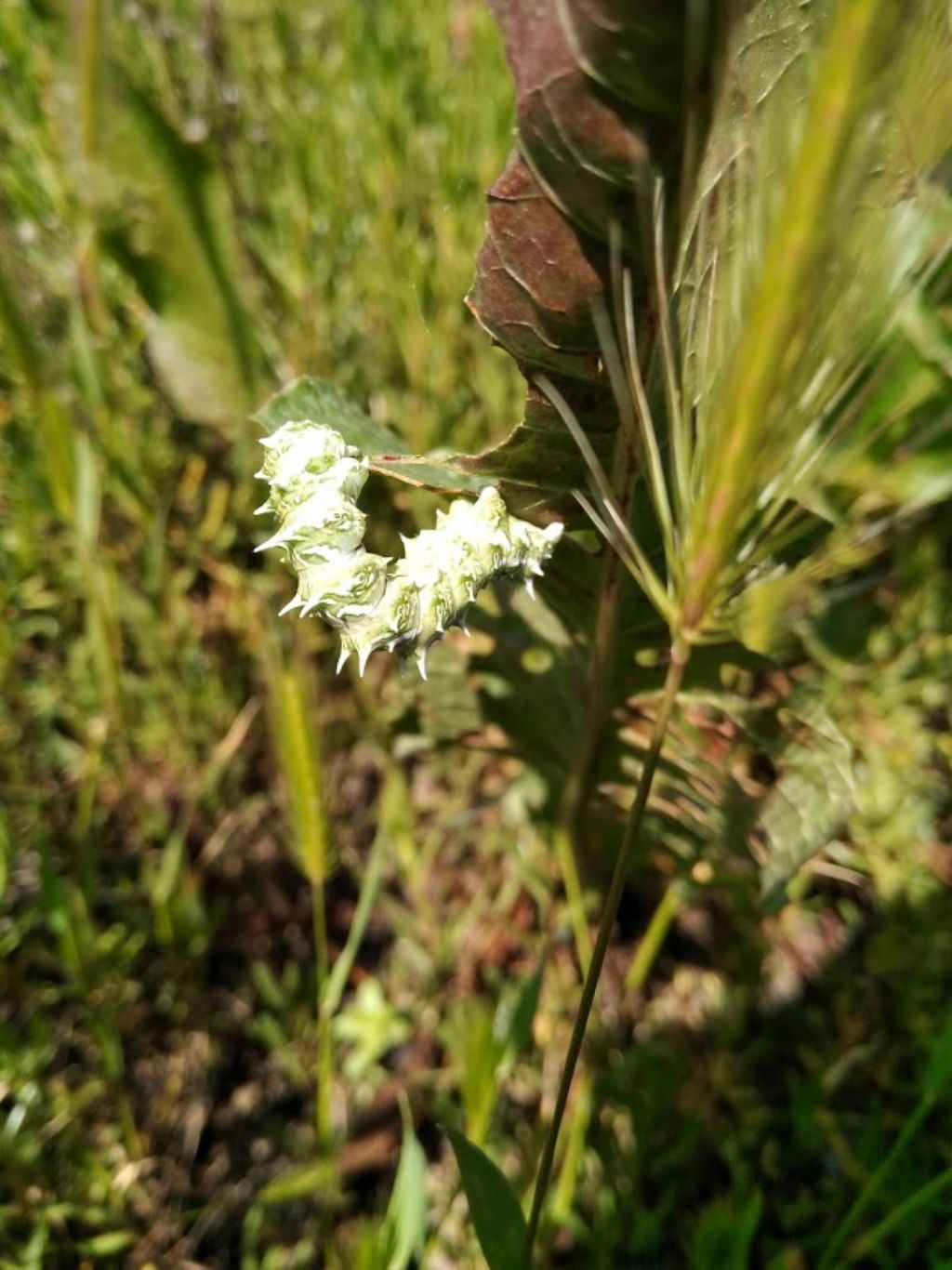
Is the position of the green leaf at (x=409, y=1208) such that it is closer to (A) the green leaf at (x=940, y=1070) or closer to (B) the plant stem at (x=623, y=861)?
(B) the plant stem at (x=623, y=861)

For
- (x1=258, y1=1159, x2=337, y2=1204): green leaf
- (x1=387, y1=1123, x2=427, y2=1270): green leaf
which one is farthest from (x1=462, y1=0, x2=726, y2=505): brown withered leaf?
(x1=258, y1=1159, x2=337, y2=1204): green leaf

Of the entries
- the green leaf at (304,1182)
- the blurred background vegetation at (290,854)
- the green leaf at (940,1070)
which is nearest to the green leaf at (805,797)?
the blurred background vegetation at (290,854)

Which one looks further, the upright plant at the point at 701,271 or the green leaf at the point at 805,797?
the green leaf at the point at 805,797

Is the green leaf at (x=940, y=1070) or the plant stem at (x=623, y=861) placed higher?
the plant stem at (x=623, y=861)

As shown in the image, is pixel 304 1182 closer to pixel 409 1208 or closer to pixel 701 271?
pixel 409 1208

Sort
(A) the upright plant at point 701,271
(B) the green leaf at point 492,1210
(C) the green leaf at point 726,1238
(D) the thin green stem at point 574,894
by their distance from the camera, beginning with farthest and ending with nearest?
(D) the thin green stem at point 574,894
(C) the green leaf at point 726,1238
(B) the green leaf at point 492,1210
(A) the upright plant at point 701,271

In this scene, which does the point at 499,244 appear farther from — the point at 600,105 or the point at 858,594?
the point at 858,594

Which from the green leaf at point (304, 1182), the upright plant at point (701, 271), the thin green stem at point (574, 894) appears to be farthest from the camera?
the thin green stem at point (574, 894)

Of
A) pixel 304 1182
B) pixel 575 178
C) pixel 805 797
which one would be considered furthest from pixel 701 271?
pixel 304 1182

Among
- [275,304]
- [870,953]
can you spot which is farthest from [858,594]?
[275,304]
